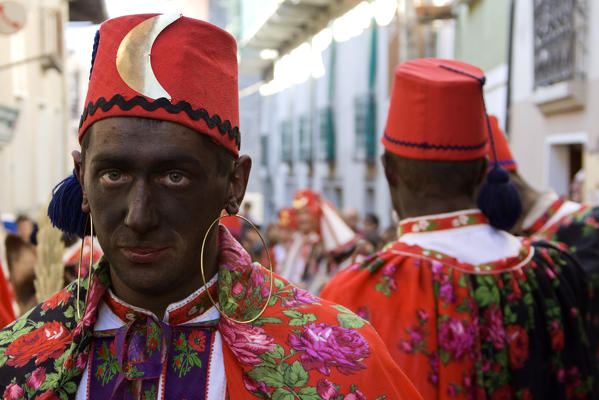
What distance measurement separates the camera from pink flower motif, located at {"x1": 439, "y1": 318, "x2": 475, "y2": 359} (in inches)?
120

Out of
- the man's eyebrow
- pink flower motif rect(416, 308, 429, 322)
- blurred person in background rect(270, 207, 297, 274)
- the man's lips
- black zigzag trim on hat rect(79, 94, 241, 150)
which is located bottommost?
blurred person in background rect(270, 207, 297, 274)

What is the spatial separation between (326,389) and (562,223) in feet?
8.89

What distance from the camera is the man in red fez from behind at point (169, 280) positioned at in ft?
6.54

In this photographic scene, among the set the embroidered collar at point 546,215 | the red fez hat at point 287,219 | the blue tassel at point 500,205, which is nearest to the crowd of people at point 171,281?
the blue tassel at point 500,205

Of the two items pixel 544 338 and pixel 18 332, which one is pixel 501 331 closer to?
pixel 544 338

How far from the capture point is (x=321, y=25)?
95.1 feet

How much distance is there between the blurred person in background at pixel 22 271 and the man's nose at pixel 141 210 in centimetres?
179

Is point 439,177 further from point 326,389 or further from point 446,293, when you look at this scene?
point 326,389

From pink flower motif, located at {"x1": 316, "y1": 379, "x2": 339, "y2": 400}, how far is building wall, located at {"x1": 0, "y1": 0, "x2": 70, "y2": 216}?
13.1 meters

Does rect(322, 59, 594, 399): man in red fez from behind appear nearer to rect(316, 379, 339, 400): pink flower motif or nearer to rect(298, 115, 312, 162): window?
rect(316, 379, 339, 400): pink flower motif

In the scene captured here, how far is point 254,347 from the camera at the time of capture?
2.10 meters

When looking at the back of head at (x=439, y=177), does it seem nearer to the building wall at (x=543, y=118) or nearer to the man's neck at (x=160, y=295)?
the man's neck at (x=160, y=295)

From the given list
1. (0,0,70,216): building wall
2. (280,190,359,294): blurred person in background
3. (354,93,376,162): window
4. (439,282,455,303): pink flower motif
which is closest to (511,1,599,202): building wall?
(280,190,359,294): blurred person in background

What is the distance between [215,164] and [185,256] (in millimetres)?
248
